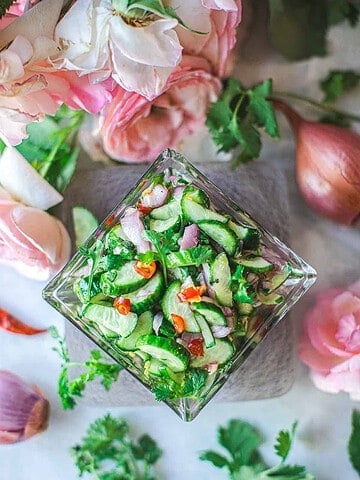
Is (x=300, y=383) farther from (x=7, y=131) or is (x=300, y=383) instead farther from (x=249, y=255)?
(x=7, y=131)

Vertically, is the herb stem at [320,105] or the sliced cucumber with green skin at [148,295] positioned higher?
the herb stem at [320,105]

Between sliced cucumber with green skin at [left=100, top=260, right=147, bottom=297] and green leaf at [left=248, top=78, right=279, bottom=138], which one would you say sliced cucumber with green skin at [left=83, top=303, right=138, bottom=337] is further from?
green leaf at [left=248, top=78, right=279, bottom=138]

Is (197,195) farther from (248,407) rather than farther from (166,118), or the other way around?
(248,407)

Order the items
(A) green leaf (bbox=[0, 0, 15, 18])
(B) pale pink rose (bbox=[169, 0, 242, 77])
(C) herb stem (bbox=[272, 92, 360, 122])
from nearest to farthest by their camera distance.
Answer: (A) green leaf (bbox=[0, 0, 15, 18]) → (B) pale pink rose (bbox=[169, 0, 242, 77]) → (C) herb stem (bbox=[272, 92, 360, 122])

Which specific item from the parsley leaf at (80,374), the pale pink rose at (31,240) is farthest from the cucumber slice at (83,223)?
the parsley leaf at (80,374)

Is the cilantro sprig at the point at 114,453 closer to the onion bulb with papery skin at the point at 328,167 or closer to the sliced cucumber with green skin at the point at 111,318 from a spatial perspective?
the sliced cucumber with green skin at the point at 111,318

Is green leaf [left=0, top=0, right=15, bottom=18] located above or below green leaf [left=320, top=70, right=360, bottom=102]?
above

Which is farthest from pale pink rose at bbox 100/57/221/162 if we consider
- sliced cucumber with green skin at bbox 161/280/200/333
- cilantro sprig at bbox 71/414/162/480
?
cilantro sprig at bbox 71/414/162/480

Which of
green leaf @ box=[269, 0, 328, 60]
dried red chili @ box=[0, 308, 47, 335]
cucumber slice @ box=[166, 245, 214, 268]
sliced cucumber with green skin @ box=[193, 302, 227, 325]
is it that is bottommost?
dried red chili @ box=[0, 308, 47, 335]
